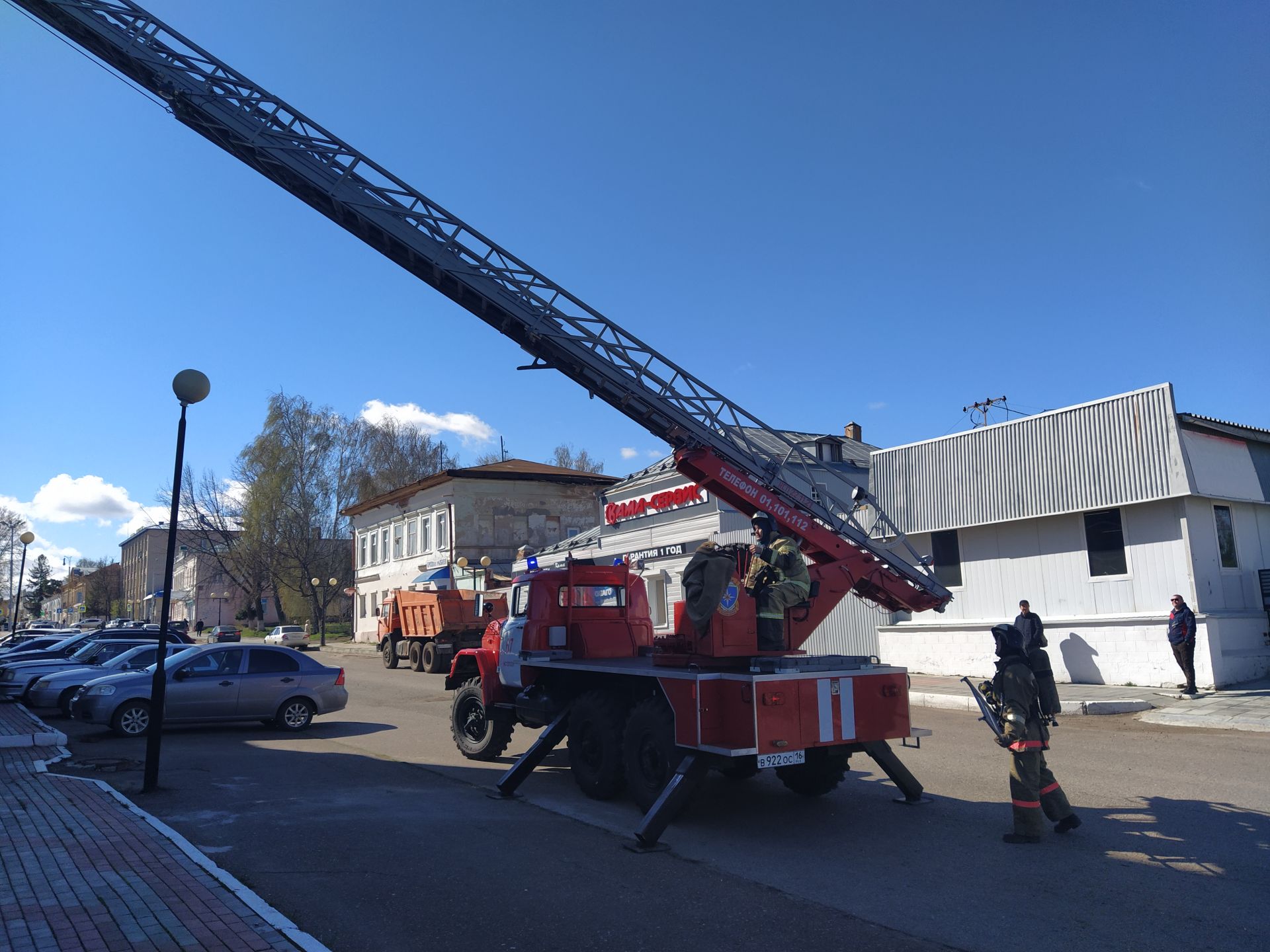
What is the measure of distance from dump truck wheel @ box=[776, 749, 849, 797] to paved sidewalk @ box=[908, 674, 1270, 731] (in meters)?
3.88

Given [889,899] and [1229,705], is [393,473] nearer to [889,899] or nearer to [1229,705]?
[1229,705]

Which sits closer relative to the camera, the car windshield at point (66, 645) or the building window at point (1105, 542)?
the building window at point (1105, 542)

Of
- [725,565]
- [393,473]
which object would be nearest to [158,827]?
[725,565]

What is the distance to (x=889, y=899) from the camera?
5.56 meters

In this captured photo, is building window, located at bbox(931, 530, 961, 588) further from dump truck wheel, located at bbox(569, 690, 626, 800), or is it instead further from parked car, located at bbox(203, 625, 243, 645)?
parked car, located at bbox(203, 625, 243, 645)

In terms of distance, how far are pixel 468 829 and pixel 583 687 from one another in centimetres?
223

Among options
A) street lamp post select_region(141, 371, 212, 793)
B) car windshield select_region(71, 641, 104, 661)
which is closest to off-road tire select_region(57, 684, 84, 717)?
car windshield select_region(71, 641, 104, 661)

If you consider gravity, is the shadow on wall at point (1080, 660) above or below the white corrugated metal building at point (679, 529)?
below

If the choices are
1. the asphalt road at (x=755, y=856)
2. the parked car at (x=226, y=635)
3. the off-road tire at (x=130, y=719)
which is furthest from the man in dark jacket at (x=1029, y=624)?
the parked car at (x=226, y=635)

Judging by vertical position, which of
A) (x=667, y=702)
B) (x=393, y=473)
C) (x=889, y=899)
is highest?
(x=393, y=473)

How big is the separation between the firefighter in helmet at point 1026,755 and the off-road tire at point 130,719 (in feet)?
41.8

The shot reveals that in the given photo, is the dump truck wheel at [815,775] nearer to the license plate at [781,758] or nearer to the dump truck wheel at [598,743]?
the license plate at [781,758]

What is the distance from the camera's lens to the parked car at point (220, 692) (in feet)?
44.2

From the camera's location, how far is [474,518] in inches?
1700
